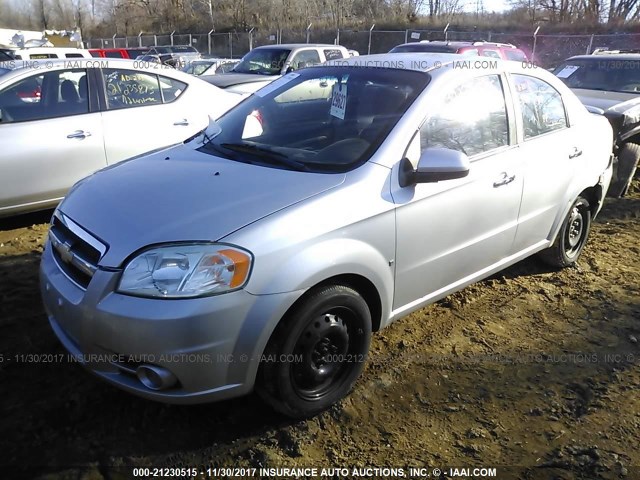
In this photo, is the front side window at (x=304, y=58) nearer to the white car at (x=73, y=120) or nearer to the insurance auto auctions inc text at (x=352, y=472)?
the white car at (x=73, y=120)

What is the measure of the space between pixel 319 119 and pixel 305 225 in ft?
3.80

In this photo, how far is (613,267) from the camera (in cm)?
467

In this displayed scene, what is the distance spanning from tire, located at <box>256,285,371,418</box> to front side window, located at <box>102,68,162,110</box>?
3967 mm

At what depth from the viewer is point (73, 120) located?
203 inches

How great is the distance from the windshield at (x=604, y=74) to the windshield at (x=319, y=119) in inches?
233

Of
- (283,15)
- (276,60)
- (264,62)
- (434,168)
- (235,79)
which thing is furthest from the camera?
(283,15)

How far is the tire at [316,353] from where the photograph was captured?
241 cm

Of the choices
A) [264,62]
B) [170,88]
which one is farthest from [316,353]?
[264,62]

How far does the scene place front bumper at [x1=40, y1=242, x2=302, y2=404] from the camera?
2182 millimetres

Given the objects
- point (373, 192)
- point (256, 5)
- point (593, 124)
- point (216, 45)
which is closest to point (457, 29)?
point (216, 45)

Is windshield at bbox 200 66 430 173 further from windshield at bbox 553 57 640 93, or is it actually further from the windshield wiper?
windshield at bbox 553 57 640 93

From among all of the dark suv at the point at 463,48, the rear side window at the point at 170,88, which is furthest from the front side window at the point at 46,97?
the dark suv at the point at 463,48

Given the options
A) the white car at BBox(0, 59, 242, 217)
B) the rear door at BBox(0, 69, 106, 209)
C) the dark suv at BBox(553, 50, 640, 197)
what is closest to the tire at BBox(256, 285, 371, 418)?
the white car at BBox(0, 59, 242, 217)

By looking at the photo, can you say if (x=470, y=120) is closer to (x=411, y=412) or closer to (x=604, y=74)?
(x=411, y=412)
